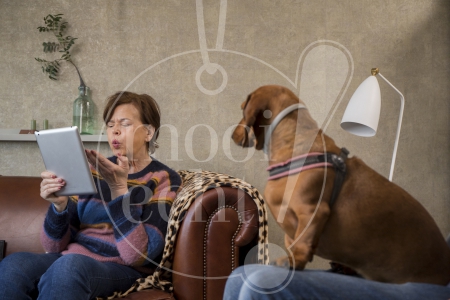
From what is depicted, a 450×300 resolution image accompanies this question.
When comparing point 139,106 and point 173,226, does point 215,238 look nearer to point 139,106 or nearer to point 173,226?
point 173,226

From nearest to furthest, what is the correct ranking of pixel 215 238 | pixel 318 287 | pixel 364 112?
pixel 318 287, pixel 364 112, pixel 215 238

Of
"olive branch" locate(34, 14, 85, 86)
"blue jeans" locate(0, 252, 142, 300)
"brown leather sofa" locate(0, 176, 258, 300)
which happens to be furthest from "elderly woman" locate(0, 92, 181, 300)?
"olive branch" locate(34, 14, 85, 86)

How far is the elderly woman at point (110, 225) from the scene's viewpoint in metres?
1.31

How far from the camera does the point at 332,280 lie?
0.60 meters

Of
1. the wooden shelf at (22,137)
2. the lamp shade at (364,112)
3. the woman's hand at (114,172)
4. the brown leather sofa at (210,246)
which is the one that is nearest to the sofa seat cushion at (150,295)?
the brown leather sofa at (210,246)

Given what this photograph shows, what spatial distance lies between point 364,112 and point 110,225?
3.05ft

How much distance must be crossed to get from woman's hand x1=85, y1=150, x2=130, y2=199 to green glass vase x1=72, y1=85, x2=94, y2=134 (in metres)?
1.04

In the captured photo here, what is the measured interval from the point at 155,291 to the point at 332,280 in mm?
959

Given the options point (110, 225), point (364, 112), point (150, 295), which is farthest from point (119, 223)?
point (364, 112)

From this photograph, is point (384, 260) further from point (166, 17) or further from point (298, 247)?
point (166, 17)

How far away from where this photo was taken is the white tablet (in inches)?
45.4

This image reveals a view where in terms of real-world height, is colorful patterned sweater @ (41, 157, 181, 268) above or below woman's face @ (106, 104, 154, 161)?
below

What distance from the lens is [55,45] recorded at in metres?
2.51

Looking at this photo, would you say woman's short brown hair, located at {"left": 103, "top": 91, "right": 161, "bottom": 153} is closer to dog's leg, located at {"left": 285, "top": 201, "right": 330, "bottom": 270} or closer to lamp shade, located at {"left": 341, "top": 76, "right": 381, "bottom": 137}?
lamp shade, located at {"left": 341, "top": 76, "right": 381, "bottom": 137}
